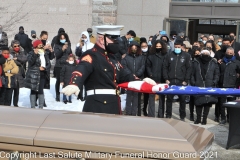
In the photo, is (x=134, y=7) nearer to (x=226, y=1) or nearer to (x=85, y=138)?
(x=226, y=1)

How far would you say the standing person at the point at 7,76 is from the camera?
31.2 ft

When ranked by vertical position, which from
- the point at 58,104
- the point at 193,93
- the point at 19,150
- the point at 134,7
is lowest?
the point at 58,104

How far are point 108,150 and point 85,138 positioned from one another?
16cm

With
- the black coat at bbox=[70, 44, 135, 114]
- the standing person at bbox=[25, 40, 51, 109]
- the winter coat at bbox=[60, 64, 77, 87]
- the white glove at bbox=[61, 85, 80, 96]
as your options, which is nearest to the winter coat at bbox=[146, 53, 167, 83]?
the winter coat at bbox=[60, 64, 77, 87]

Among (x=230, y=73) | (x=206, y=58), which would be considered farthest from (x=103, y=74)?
(x=230, y=73)

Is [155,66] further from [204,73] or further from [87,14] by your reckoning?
[87,14]

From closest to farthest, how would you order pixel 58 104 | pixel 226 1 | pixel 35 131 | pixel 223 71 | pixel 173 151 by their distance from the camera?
pixel 173 151, pixel 35 131, pixel 223 71, pixel 58 104, pixel 226 1

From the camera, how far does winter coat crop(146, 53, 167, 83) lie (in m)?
9.95

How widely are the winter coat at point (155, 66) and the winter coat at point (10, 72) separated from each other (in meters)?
2.85

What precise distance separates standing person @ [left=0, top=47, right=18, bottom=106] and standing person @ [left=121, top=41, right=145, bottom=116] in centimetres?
235

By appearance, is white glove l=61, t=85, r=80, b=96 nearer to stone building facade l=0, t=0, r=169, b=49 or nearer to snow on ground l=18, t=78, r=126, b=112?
snow on ground l=18, t=78, r=126, b=112

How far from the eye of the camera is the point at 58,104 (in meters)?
11.1

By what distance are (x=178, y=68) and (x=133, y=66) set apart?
3.18ft

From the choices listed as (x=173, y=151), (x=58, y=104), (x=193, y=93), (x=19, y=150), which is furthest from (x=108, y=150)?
(x=58, y=104)
